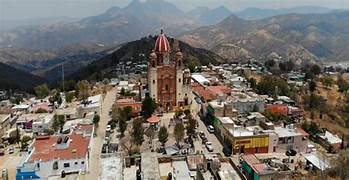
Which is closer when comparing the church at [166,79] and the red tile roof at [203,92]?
the church at [166,79]

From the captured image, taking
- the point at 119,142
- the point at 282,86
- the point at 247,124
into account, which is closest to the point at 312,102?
the point at 282,86

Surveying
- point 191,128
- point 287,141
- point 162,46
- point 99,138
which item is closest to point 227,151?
point 191,128

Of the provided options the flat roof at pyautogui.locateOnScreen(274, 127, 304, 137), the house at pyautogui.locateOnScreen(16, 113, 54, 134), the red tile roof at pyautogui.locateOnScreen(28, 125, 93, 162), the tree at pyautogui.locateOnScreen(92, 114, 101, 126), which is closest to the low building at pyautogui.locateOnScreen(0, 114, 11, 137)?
the house at pyautogui.locateOnScreen(16, 113, 54, 134)

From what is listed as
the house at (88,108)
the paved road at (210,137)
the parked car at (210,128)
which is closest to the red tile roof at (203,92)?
the paved road at (210,137)

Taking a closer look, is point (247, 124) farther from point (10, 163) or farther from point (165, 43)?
point (10, 163)

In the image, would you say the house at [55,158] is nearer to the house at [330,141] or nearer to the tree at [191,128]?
the tree at [191,128]

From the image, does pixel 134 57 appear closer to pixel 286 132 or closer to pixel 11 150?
pixel 11 150

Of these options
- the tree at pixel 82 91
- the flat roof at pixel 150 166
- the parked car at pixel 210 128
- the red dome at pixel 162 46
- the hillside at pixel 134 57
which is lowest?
the flat roof at pixel 150 166
